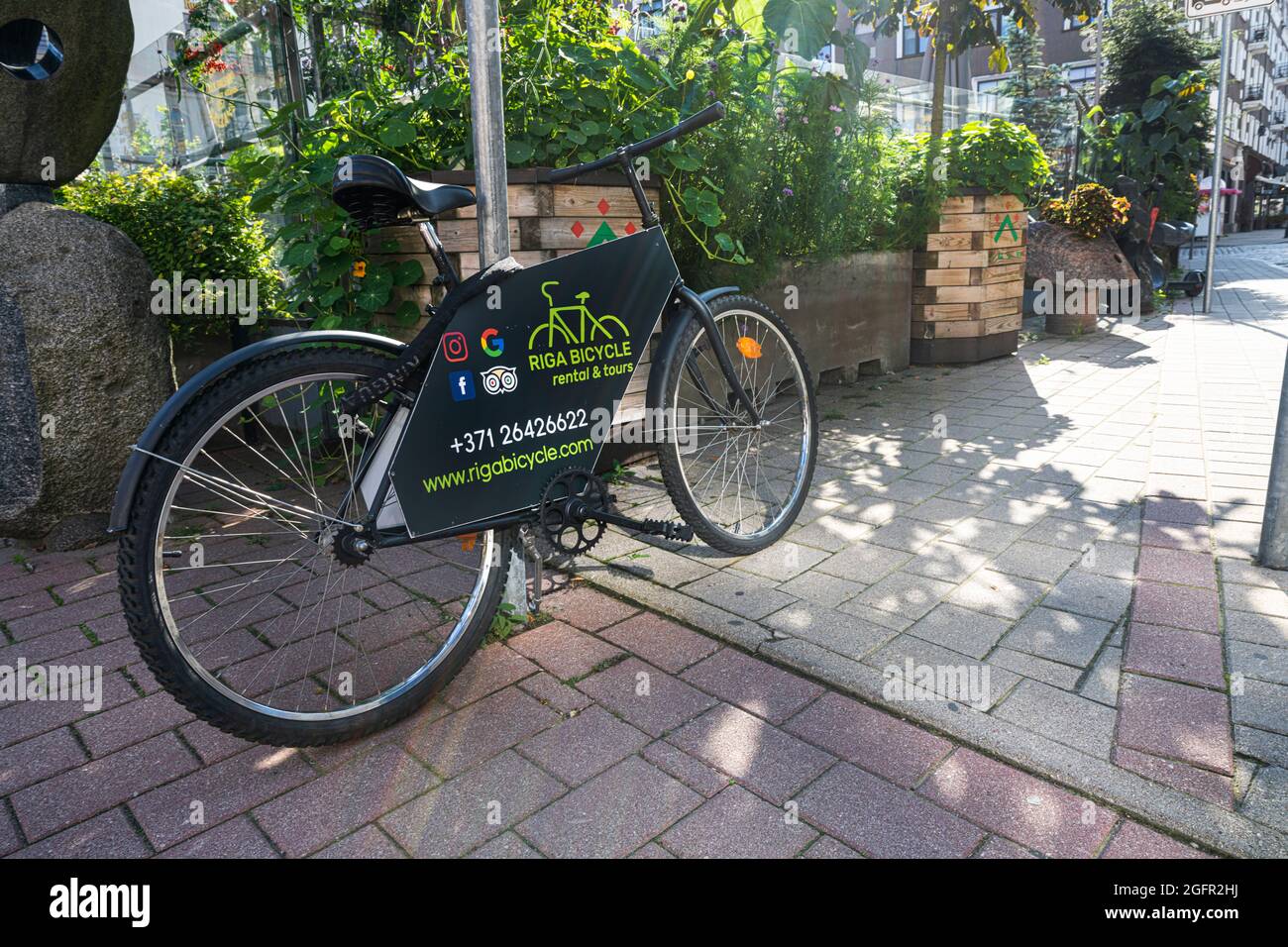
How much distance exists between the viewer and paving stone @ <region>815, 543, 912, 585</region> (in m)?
3.38

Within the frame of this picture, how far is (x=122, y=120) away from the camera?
21.6ft

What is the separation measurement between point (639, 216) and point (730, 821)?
3.11m

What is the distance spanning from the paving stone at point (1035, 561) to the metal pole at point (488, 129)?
6.09ft

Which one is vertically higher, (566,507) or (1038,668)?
(566,507)

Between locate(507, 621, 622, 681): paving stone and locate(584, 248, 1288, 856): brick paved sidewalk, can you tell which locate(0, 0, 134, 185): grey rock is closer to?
locate(584, 248, 1288, 856): brick paved sidewalk

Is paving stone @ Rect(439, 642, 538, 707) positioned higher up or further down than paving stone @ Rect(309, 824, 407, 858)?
higher up

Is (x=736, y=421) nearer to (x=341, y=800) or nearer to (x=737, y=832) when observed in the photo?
(x=737, y=832)

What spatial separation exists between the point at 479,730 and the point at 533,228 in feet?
7.70

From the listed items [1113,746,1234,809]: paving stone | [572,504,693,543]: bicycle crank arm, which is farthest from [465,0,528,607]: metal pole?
[1113,746,1234,809]: paving stone

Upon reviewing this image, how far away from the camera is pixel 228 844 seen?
1.99 metres

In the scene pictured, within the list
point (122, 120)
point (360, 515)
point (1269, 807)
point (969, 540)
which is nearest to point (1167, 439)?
point (969, 540)

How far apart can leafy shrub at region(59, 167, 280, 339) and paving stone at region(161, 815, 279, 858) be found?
143 inches
